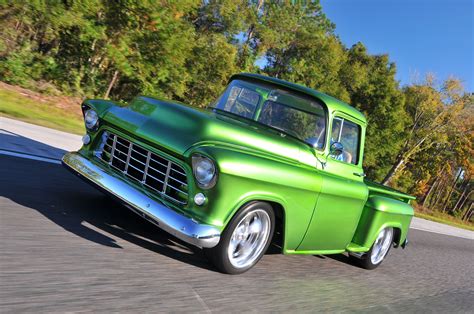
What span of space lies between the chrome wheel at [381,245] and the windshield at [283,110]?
2116 millimetres

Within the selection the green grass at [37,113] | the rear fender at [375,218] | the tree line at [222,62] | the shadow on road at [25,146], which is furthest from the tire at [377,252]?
the tree line at [222,62]

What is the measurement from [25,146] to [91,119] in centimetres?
316

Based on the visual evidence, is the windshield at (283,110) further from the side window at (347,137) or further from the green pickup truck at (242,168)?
the side window at (347,137)

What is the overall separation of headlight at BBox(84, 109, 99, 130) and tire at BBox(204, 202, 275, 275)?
5.70 ft

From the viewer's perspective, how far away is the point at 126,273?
3594mm

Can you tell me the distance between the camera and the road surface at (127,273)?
3109mm

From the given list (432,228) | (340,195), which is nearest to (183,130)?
(340,195)

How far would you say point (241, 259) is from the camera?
14.3 ft

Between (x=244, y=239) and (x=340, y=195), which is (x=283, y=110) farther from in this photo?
(x=244, y=239)

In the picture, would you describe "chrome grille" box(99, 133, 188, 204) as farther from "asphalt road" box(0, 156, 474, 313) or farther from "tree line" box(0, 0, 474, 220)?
"tree line" box(0, 0, 474, 220)

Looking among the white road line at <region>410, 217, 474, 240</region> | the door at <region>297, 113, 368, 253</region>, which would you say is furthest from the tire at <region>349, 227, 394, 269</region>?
the white road line at <region>410, 217, 474, 240</region>

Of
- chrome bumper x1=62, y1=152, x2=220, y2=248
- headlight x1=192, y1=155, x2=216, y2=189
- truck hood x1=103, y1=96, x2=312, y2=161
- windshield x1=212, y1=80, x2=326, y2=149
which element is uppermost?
windshield x1=212, y1=80, x2=326, y2=149

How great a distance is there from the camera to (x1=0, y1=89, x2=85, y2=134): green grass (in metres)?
10.4

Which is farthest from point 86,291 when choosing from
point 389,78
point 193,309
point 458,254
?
point 389,78
